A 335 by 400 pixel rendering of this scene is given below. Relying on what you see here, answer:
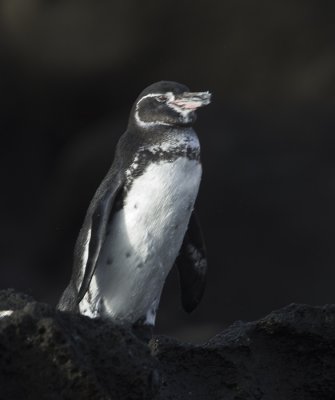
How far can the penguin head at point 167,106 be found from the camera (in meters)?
2.83

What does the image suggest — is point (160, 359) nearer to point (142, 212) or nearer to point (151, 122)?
point (142, 212)

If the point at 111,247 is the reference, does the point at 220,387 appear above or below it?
below

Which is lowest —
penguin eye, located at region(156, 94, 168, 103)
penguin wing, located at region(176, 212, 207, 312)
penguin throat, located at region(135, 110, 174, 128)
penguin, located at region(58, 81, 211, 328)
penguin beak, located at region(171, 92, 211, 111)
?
penguin wing, located at region(176, 212, 207, 312)

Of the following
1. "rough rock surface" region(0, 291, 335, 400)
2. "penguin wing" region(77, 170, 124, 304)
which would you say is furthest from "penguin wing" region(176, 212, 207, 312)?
"rough rock surface" region(0, 291, 335, 400)

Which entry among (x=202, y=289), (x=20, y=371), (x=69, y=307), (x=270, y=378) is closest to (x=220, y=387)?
(x=270, y=378)

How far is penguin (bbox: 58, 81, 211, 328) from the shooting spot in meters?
2.80

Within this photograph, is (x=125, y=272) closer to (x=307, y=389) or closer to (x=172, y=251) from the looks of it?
(x=172, y=251)

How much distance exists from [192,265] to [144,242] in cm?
50

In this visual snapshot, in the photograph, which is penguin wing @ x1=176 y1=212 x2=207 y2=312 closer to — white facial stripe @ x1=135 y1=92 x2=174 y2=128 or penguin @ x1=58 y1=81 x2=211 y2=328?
penguin @ x1=58 y1=81 x2=211 y2=328

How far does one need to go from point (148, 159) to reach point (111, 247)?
30cm

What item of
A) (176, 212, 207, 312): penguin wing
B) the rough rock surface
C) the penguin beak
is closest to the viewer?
the rough rock surface

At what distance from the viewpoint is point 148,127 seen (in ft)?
9.44

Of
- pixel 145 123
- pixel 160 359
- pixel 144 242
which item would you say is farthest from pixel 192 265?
pixel 160 359

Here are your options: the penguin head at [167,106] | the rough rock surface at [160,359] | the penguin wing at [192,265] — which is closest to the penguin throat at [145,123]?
the penguin head at [167,106]
